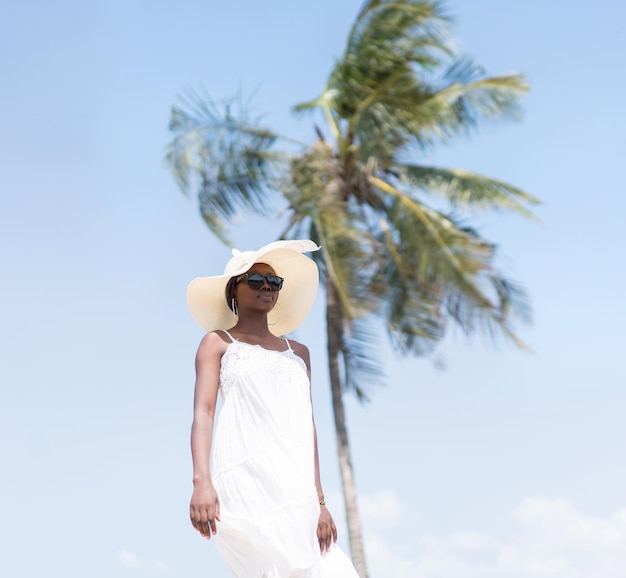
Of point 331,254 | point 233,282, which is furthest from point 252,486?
point 331,254

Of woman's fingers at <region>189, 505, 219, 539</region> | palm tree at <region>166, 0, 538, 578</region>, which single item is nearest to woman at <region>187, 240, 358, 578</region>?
woman's fingers at <region>189, 505, 219, 539</region>

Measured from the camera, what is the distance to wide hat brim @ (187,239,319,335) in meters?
5.39

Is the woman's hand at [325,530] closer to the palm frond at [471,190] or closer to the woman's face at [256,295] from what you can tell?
the woman's face at [256,295]

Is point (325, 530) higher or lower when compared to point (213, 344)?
lower

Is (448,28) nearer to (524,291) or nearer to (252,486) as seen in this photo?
(524,291)

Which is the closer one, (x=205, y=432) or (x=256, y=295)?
(x=205, y=432)

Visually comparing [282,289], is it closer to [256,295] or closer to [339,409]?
[256,295]

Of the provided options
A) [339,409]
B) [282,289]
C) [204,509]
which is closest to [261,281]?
[282,289]

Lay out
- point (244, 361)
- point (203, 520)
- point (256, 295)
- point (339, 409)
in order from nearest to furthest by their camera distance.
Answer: point (203, 520) → point (244, 361) → point (256, 295) → point (339, 409)

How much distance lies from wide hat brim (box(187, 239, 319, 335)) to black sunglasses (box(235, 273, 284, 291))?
0.05 meters

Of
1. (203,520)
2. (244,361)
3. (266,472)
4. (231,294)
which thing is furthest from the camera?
(231,294)

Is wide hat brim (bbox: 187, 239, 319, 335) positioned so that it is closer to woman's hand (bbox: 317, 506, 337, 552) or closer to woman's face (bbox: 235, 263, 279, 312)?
woman's face (bbox: 235, 263, 279, 312)

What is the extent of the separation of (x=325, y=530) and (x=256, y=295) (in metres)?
1.17

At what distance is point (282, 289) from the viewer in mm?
5727
